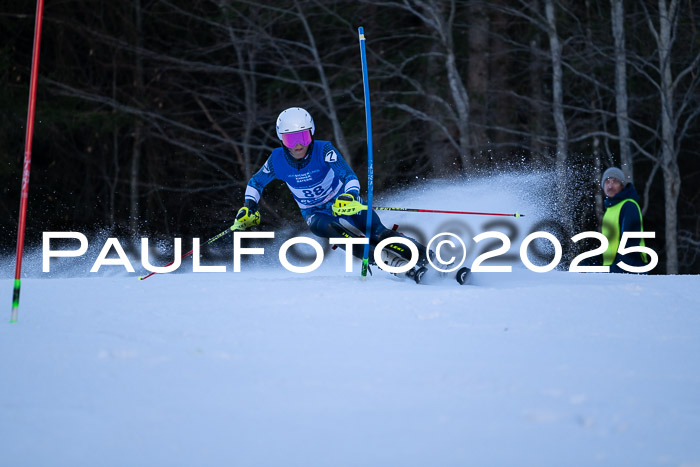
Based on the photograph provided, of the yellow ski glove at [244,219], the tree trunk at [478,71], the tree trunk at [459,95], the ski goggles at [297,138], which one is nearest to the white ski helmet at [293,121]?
the ski goggles at [297,138]

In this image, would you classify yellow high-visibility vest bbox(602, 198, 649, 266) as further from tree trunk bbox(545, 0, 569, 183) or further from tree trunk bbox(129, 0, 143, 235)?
tree trunk bbox(129, 0, 143, 235)

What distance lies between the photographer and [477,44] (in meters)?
14.3

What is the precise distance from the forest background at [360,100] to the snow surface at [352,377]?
8015 mm

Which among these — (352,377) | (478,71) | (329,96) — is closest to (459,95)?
(478,71)

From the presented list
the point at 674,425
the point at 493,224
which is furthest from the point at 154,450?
the point at 493,224

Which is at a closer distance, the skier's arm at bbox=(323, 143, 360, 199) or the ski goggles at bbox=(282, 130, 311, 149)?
the skier's arm at bbox=(323, 143, 360, 199)

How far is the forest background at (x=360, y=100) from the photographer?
13.6 metres

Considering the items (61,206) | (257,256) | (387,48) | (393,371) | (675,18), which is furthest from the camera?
(61,206)

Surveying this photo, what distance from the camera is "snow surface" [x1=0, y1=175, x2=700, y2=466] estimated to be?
105 inches

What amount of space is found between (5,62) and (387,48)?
26.9ft

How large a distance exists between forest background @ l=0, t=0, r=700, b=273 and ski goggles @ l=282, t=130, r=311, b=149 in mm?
6400

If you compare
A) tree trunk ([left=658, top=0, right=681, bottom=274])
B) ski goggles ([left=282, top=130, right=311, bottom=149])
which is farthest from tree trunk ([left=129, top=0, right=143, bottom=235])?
ski goggles ([left=282, top=130, right=311, bottom=149])

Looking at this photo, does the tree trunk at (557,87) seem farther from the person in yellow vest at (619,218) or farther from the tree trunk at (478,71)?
the person in yellow vest at (619,218)

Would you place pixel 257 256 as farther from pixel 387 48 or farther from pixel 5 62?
pixel 5 62
